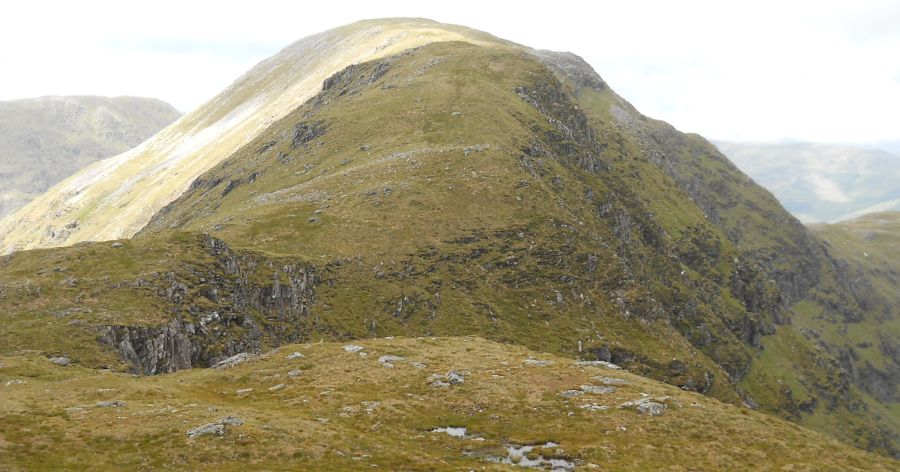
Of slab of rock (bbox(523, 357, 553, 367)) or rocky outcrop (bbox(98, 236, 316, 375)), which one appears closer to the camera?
slab of rock (bbox(523, 357, 553, 367))

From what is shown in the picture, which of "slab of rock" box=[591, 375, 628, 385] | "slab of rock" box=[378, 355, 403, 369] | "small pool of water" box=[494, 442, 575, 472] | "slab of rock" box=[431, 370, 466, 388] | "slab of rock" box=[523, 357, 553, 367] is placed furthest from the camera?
"slab of rock" box=[523, 357, 553, 367]

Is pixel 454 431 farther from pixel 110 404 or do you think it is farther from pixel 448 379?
pixel 110 404

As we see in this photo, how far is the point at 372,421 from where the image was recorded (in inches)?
1467

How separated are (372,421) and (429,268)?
47.3 m

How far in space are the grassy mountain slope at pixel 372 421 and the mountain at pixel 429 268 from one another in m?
0.50

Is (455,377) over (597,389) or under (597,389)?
over

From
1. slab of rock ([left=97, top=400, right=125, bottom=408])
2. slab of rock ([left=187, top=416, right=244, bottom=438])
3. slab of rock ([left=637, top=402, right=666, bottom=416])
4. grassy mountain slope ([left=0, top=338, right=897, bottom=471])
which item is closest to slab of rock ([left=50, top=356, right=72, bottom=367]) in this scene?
grassy mountain slope ([left=0, top=338, right=897, bottom=471])

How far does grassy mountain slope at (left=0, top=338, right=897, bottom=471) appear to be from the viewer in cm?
3022

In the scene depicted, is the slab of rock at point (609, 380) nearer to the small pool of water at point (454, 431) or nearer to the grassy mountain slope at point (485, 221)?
the small pool of water at point (454, 431)

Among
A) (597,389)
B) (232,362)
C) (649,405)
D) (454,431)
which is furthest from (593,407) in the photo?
(232,362)

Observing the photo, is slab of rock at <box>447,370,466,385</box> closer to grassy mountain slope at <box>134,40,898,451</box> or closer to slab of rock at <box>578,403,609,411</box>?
slab of rock at <box>578,403,609,411</box>

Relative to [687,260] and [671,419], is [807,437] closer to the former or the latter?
[671,419]

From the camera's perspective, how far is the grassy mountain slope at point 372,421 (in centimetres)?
3022

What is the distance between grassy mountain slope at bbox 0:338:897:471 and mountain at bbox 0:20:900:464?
1.65 feet
